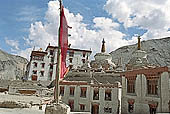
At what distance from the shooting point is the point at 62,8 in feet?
27.8

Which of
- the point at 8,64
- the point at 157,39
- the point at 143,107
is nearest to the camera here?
the point at 143,107

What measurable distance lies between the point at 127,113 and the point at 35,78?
96.8 feet

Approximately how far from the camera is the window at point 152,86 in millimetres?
17953

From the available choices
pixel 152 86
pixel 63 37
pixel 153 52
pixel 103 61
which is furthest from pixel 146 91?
pixel 153 52

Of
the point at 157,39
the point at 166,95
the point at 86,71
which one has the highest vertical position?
the point at 157,39

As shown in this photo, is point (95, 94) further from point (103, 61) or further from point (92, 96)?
point (103, 61)

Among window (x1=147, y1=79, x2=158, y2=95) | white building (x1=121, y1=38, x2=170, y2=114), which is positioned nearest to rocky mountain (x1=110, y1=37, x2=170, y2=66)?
white building (x1=121, y1=38, x2=170, y2=114)

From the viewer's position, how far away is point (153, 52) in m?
92.6

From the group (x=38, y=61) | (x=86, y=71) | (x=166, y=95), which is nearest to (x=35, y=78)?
(x=38, y=61)

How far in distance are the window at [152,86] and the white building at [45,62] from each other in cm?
2926

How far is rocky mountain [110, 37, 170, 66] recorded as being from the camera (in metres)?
86.8

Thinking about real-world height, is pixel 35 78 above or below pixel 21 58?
below

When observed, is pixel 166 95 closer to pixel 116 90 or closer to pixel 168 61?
pixel 116 90

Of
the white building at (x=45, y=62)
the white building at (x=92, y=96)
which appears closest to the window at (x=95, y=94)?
the white building at (x=92, y=96)
